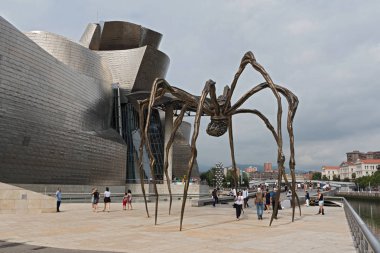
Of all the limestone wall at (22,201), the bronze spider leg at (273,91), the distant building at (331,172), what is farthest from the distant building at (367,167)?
the bronze spider leg at (273,91)

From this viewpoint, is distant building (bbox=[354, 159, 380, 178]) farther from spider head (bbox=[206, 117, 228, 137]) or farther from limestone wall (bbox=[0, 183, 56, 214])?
spider head (bbox=[206, 117, 228, 137])

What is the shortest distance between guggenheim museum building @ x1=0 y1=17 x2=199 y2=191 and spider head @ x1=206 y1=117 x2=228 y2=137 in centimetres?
1890

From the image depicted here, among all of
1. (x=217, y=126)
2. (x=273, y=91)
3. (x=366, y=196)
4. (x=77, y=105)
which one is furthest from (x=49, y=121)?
(x=366, y=196)

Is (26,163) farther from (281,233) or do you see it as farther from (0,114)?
(281,233)

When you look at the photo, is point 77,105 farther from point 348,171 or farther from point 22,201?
point 348,171

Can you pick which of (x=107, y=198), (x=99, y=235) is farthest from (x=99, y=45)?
(x=99, y=235)

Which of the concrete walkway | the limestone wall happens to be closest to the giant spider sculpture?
the concrete walkway

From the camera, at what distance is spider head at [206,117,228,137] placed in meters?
13.7

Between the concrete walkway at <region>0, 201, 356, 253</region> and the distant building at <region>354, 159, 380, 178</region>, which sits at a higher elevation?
the distant building at <region>354, 159, 380, 178</region>

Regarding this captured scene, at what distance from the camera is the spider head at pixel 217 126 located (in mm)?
13664

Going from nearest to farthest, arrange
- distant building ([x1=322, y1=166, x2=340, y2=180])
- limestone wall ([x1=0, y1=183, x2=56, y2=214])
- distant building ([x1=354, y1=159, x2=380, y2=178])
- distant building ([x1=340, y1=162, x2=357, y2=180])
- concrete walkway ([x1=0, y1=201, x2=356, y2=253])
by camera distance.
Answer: concrete walkway ([x1=0, y1=201, x2=356, y2=253]), limestone wall ([x1=0, y1=183, x2=56, y2=214]), distant building ([x1=354, y1=159, x2=380, y2=178]), distant building ([x1=340, y1=162, x2=357, y2=180]), distant building ([x1=322, y1=166, x2=340, y2=180])

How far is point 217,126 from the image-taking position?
45.2 feet

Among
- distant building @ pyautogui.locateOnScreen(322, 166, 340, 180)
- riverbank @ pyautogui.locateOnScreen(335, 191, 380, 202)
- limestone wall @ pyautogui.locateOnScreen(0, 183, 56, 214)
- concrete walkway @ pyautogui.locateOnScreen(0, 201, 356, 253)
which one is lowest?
riverbank @ pyautogui.locateOnScreen(335, 191, 380, 202)

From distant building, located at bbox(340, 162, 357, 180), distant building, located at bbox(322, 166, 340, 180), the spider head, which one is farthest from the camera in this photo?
distant building, located at bbox(322, 166, 340, 180)
